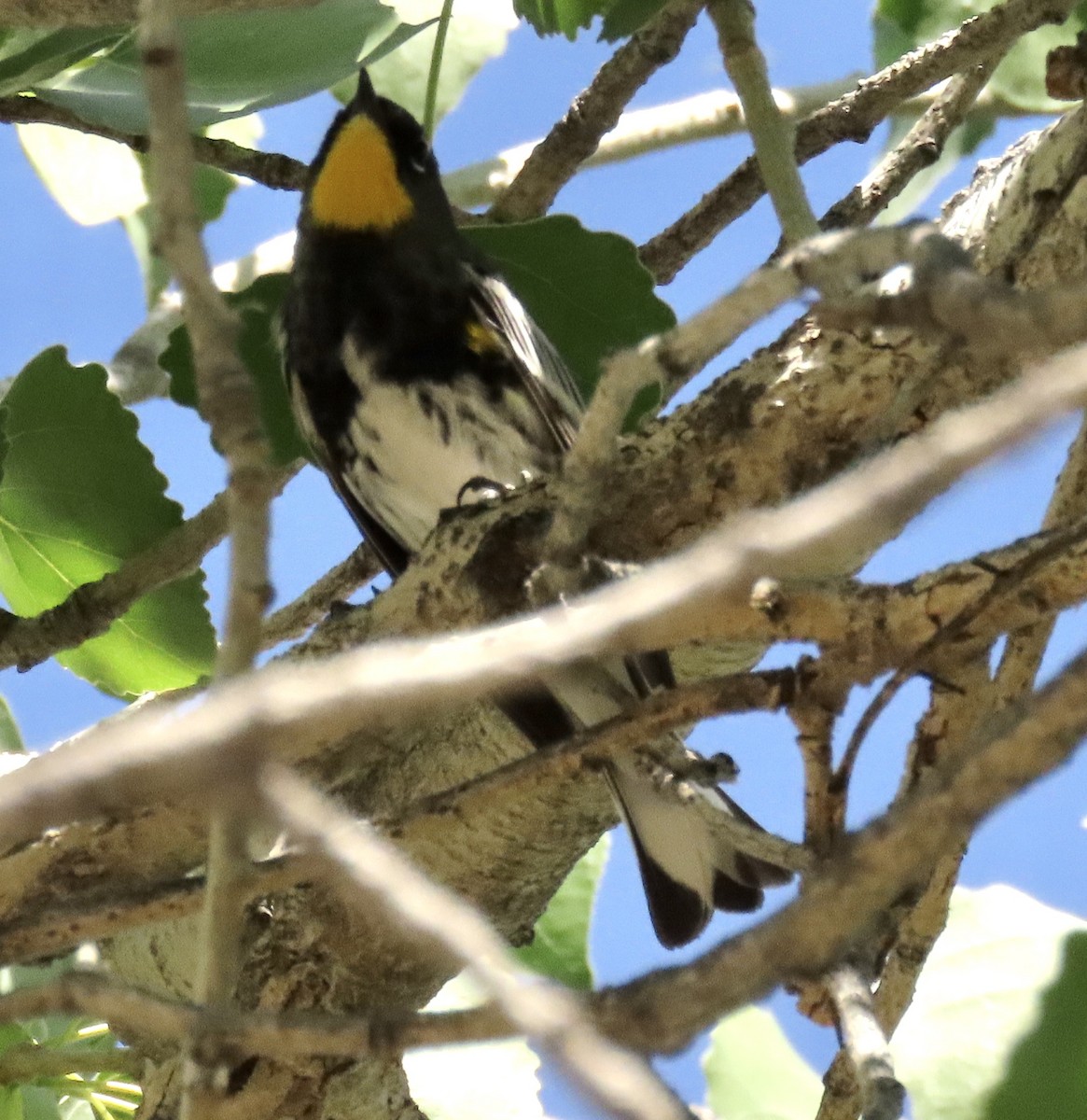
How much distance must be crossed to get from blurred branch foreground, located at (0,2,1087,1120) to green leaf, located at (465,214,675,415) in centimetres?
10

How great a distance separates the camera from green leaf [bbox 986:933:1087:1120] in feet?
4.13

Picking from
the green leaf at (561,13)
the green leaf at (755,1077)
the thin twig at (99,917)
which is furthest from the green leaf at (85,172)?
the thin twig at (99,917)


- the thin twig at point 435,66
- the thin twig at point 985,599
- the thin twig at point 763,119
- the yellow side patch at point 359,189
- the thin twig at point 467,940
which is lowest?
the thin twig at point 467,940

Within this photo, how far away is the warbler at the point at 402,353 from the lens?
2076 millimetres

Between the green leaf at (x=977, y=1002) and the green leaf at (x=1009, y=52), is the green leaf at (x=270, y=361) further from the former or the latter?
the green leaf at (x=977, y=1002)

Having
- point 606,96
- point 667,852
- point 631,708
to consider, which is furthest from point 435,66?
point 631,708

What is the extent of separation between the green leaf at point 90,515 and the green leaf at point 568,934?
503 millimetres

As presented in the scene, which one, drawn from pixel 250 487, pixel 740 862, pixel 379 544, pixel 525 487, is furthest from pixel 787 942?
pixel 379 544

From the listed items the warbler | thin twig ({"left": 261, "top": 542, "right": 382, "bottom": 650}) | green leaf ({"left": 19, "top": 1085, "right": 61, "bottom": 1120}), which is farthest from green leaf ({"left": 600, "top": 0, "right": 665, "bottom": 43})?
green leaf ({"left": 19, "top": 1085, "right": 61, "bottom": 1120})

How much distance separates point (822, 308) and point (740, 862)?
35.9 inches

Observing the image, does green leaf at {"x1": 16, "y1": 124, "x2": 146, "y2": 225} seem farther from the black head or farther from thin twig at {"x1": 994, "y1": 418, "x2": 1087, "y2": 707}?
thin twig at {"x1": 994, "y1": 418, "x2": 1087, "y2": 707}

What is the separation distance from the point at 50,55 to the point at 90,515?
1.58 ft

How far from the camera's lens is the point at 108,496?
1775 millimetres

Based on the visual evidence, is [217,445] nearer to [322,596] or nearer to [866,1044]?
[866,1044]
